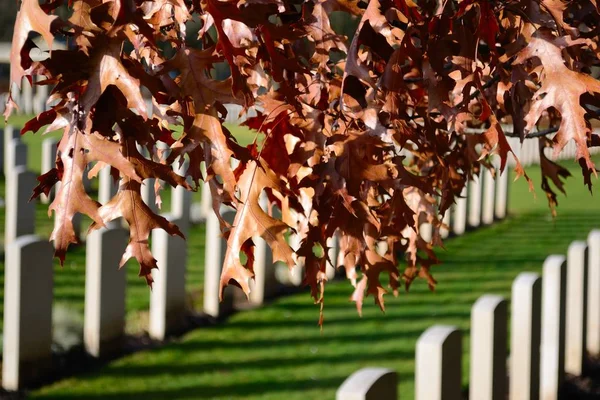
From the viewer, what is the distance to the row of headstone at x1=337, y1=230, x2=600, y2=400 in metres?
2.16

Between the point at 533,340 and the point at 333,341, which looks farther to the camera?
the point at 333,341

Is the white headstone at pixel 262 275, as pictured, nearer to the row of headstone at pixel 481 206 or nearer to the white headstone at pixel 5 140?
the row of headstone at pixel 481 206

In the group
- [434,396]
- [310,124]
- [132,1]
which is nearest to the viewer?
[132,1]

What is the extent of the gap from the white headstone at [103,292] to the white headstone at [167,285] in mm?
293

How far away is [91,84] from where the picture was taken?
37.9 inches

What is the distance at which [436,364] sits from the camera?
2152 mm

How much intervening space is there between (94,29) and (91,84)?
78mm

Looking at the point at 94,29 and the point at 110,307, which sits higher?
the point at 94,29

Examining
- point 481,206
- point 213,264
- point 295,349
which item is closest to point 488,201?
point 481,206

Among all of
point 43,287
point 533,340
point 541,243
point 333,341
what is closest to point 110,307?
point 43,287

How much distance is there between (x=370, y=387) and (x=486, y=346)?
1025 mm

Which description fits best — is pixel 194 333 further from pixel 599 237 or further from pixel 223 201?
pixel 223 201

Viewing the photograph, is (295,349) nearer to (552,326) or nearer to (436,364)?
(552,326)

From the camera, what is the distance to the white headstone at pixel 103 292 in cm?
394
